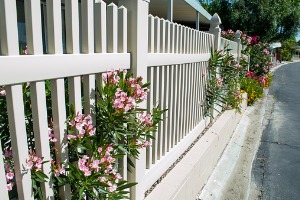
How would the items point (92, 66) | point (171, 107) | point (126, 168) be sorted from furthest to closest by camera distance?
point (171, 107)
point (126, 168)
point (92, 66)

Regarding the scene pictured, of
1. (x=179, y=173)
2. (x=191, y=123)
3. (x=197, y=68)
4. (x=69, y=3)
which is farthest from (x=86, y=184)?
(x=197, y=68)

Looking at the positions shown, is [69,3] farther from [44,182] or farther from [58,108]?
[44,182]

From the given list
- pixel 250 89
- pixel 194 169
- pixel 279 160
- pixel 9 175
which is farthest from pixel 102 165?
pixel 250 89

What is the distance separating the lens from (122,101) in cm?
161

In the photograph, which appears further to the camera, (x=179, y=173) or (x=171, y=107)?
(x=171, y=107)

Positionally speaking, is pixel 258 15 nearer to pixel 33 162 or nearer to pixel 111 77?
pixel 111 77

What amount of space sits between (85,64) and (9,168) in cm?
61

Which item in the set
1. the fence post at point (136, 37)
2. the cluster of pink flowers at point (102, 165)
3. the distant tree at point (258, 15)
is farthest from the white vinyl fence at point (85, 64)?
the distant tree at point (258, 15)

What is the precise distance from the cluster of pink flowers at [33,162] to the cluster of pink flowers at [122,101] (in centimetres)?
49

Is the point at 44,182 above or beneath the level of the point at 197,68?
beneath

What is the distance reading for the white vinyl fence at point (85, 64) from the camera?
1.19 meters

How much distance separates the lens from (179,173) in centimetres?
276

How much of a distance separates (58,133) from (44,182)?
9.7 inches

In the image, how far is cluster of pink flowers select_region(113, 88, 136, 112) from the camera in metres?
1.60
